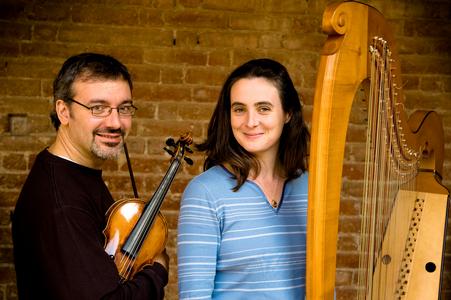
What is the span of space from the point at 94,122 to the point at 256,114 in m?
0.48

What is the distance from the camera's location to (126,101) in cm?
182

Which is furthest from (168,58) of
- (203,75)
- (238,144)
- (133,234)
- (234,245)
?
(234,245)

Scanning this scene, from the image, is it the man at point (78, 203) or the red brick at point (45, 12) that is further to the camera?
the red brick at point (45, 12)

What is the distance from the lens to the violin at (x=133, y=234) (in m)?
1.71

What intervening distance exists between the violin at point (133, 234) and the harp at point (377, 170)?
2.07ft

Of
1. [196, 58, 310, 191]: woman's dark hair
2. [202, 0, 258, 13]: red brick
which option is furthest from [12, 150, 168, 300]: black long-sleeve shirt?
[202, 0, 258, 13]: red brick

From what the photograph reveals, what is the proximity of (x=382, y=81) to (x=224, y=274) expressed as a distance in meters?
0.67

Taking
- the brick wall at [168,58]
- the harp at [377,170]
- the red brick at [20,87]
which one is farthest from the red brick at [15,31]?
the harp at [377,170]

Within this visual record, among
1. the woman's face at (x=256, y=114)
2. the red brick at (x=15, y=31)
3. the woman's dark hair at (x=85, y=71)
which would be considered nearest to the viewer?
the woman's face at (x=256, y=114)

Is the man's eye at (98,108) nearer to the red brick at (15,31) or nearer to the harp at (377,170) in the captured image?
the harp at (377,170)

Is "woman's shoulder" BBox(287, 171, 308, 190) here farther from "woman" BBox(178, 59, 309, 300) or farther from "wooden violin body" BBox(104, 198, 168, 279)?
"wooden violin body" BBox(104, 198, 168, 279)

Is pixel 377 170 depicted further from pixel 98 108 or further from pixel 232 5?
pixel 232 5

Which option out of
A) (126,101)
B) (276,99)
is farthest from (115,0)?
(276,99)

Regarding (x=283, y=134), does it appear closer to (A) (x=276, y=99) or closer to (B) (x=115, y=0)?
(A) (x=276, y=99)
